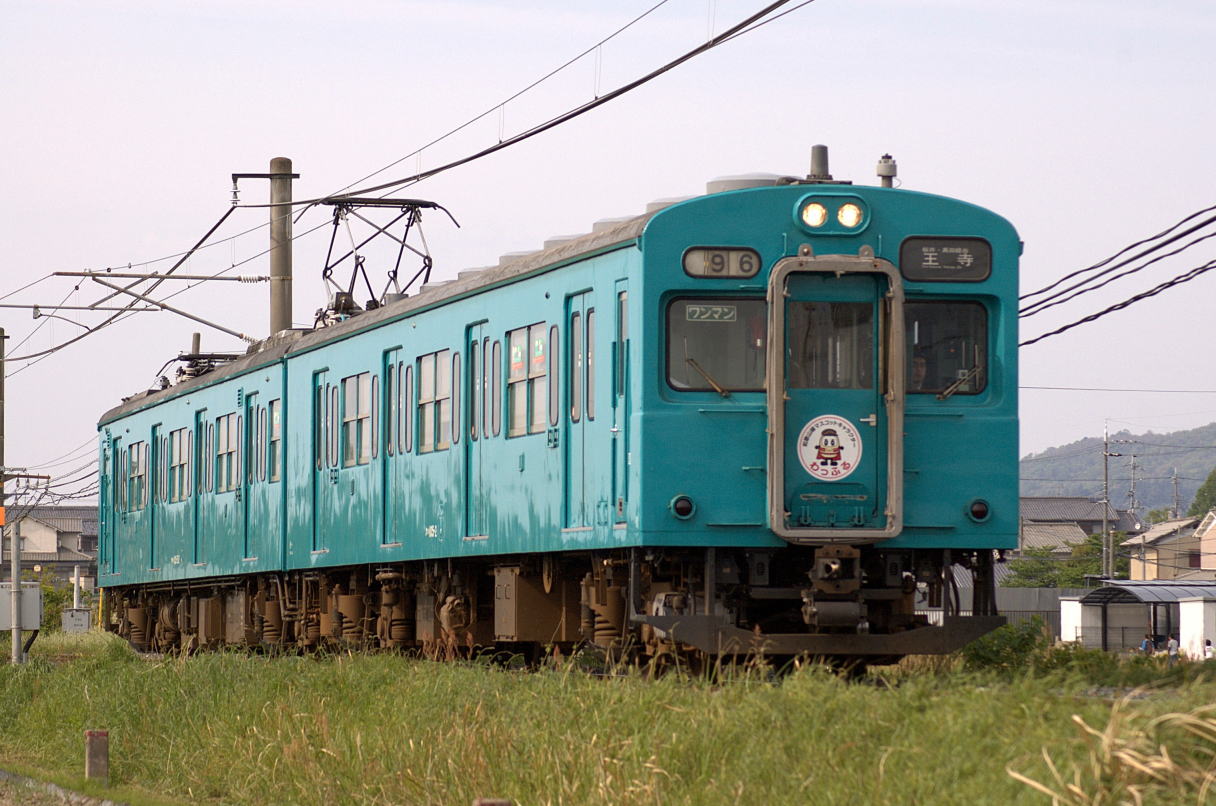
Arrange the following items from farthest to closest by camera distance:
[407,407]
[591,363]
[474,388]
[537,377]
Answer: [407,407], [474,388], [537,377], [591,363]

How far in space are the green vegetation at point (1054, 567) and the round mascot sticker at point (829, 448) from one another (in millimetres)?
68728

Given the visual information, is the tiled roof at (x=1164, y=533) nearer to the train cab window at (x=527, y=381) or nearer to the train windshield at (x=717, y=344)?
the train cab window at (x=527, y=381)

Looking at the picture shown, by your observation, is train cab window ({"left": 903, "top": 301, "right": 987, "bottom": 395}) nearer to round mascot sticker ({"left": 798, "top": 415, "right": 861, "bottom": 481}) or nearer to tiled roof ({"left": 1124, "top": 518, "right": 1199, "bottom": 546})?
round mascot sticker ({"left": 798, "top": 415, "right": 861, "bottom": 481})

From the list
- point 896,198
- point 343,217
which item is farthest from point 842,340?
point 343,217

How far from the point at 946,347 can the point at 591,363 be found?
2.30 metres

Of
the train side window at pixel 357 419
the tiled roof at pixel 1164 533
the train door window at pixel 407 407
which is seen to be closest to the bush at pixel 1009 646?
the train door window at pixel 407 407

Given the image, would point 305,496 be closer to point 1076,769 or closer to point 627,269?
point 627,269

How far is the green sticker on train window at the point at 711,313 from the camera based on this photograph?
12.0m

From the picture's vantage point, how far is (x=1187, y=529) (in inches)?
4183

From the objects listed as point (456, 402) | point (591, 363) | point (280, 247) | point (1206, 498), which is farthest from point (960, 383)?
point (1206, 498)

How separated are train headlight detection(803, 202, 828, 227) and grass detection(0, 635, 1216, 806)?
2923 mm

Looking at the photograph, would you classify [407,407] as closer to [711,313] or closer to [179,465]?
[711,313]

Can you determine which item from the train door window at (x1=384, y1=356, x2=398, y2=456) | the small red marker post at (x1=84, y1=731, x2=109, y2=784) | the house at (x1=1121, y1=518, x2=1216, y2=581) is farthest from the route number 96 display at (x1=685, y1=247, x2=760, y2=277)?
the house at (x1=1121, y1=518, x2=1216, y2=581)

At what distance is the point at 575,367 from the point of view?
13070 millimetres
